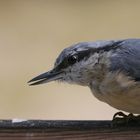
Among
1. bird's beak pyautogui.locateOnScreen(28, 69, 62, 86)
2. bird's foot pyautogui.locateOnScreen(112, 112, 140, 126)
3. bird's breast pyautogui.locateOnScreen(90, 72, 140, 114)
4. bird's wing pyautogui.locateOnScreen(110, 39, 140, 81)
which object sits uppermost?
bird's wing pyautogui.locateOnScreen(110, 39, 140, 81)

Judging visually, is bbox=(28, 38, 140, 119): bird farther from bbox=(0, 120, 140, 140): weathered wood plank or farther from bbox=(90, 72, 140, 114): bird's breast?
bbox=(0, 120, 140, 140): weathered wood plank

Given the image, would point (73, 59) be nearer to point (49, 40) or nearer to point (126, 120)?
point (126, 120)

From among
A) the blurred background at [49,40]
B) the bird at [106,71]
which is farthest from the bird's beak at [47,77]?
the blurred background at [49,40]

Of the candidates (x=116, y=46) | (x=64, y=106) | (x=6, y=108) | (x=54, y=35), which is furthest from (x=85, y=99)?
(x=116, y=46)

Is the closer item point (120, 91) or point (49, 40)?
point (120, 91)

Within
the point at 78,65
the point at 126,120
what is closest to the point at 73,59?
the point at 78,65

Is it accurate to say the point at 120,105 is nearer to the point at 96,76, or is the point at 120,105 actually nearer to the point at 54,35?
the point at 96,76


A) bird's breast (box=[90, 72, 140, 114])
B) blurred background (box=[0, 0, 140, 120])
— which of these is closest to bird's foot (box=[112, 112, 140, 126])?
bird's breast (box=[90, 72, 140, 114])
